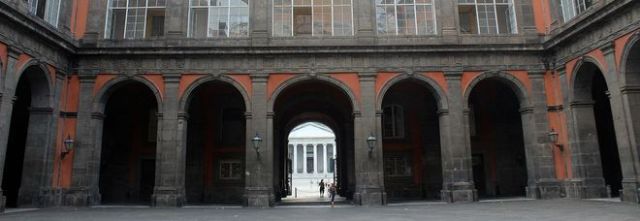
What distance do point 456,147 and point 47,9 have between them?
17.3 meters

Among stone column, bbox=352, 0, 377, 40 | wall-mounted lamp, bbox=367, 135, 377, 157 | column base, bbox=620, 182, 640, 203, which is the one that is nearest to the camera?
column base, bbox=620, 182, 640, 203

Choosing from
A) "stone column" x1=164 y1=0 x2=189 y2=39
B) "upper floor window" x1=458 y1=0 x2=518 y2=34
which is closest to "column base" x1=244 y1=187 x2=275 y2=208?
"stone column" x1=164 y1=0 x2=189 y2=39

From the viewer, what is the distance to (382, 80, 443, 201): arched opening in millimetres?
23203

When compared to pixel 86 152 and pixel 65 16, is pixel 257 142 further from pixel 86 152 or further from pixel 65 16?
pixel 65 16

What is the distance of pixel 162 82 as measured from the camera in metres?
19.4

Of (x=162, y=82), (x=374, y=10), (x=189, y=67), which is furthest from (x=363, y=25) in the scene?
(x=162, y=82)

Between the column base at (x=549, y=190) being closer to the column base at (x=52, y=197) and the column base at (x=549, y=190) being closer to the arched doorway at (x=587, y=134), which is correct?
the arched doorway at (x=587, y=134)

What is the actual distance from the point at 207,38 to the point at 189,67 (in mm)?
1452

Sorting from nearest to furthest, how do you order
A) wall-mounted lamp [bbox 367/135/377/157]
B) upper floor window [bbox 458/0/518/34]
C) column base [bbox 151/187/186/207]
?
column base [bbox 151/187/186/207] < wall-mounted lamp [bbox 367/135/377/157] < upper floor window [bbox 458/0/518/34]

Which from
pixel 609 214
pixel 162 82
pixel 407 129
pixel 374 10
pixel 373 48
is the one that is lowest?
pixel 609 214

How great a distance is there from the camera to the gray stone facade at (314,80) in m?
18.4

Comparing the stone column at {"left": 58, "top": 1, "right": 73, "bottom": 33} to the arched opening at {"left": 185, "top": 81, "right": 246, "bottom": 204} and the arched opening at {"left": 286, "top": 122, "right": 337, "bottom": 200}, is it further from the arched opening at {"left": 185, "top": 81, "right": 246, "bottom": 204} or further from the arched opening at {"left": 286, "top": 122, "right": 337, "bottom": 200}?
the arched opening at {"left": 286, "top": 122, "right": 337, "bottom": 200}

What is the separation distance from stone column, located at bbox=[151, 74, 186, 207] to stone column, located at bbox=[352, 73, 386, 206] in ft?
23.6

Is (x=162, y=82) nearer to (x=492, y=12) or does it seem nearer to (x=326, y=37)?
(x=326, y=37)
